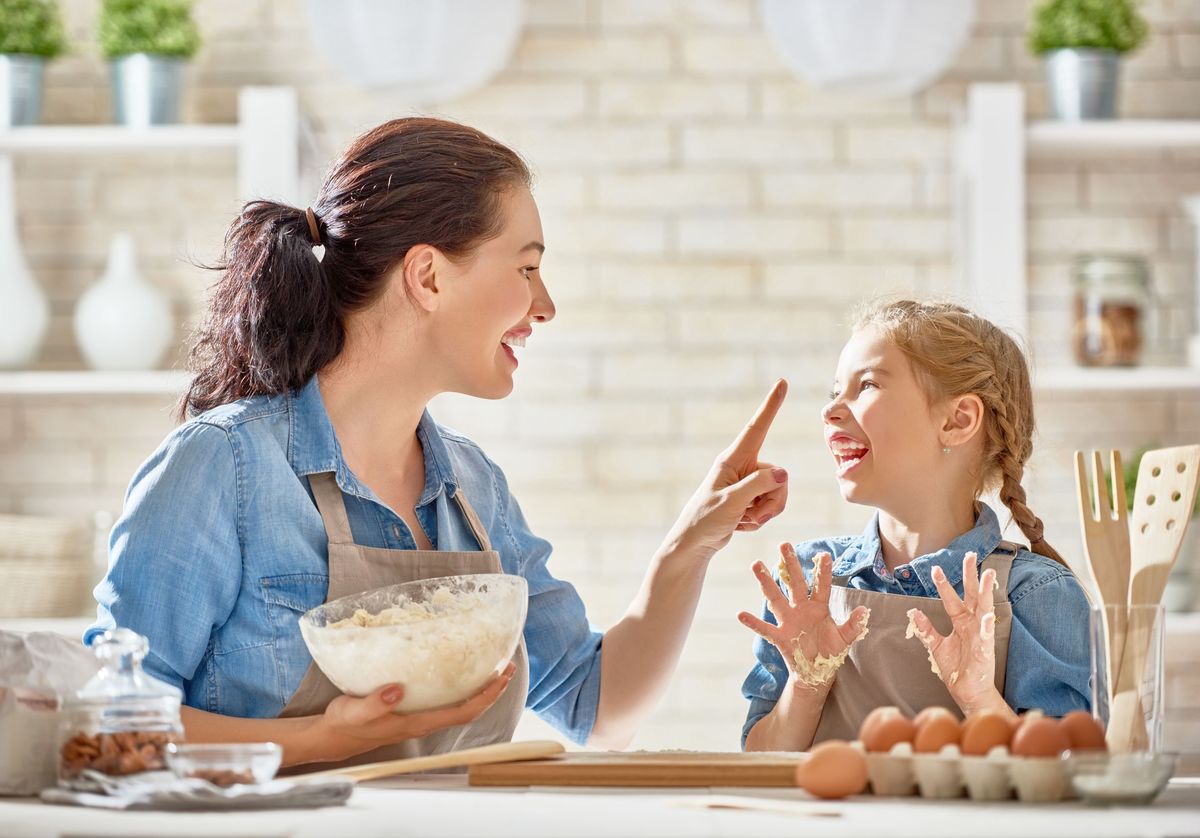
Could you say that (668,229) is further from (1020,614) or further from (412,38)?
(1020,614)

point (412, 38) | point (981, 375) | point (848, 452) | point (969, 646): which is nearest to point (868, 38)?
point (412, 38)

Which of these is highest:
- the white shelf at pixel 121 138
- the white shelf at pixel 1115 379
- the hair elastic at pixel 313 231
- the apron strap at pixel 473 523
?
the white shelf at pixel 121 138

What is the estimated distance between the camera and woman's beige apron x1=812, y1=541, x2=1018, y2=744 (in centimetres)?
195

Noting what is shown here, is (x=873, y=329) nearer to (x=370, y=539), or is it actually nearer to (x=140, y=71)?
(x=370, y=539)

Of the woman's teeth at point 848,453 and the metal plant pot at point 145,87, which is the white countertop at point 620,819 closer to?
the woman's teeth at point 848,453

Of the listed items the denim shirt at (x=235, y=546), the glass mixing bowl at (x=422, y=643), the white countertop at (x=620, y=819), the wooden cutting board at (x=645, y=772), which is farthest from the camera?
the denim shirt at (x=235, y=546)

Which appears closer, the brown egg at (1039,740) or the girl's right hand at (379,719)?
the brown egg at (1039,740)

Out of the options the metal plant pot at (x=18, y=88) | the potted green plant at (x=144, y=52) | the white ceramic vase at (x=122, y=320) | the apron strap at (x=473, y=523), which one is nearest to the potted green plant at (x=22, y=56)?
the metal plant pot at (x=18, y=88)

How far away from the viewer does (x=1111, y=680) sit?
146cm

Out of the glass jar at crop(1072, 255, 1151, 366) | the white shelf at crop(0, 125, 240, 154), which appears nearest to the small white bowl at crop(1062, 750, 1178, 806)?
the glass jar at crop(1072, 255, 1151, 366)

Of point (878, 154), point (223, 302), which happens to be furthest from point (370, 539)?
point (878, 154)

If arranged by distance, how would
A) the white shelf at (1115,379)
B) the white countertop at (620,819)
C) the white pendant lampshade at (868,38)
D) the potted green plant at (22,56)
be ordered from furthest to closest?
the potted green plant at (22,56), the white shelf at (1115,379), the white pendant lampshade at (868,38), the white countertop at (620,819)

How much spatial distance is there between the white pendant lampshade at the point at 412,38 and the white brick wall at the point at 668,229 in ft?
1.10

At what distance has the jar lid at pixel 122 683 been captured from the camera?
4.39ft
